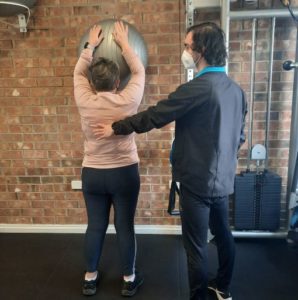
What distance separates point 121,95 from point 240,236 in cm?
162

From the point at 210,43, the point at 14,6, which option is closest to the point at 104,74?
the point at 210,43

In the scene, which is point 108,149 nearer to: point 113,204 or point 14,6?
point 113,204

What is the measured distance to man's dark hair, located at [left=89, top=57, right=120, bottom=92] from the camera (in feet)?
5.69

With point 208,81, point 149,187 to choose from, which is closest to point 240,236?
point 149,187

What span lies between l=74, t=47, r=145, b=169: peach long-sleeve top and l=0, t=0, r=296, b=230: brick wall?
Answer: 0.71m

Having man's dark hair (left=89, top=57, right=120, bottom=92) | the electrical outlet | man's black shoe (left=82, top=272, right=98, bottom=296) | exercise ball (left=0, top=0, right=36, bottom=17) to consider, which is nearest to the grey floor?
man's black shoe (left=82, top=272, right=98, bottom=296)

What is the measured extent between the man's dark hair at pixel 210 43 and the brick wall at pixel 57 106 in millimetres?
915

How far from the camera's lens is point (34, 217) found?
292cm

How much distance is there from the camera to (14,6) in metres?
2.16

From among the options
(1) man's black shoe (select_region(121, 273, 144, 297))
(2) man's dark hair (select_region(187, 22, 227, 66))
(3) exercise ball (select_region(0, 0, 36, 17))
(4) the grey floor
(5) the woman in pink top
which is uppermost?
(3) exercise ball (select_region(0, 0, 36, 17))

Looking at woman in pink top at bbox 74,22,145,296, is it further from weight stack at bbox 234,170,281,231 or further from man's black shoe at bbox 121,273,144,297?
weight stack at bbox 234,170,281,231

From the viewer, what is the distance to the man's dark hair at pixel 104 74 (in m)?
1.73

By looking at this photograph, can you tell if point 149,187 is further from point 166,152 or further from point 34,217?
point 34,217

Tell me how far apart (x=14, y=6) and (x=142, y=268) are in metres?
2.05
